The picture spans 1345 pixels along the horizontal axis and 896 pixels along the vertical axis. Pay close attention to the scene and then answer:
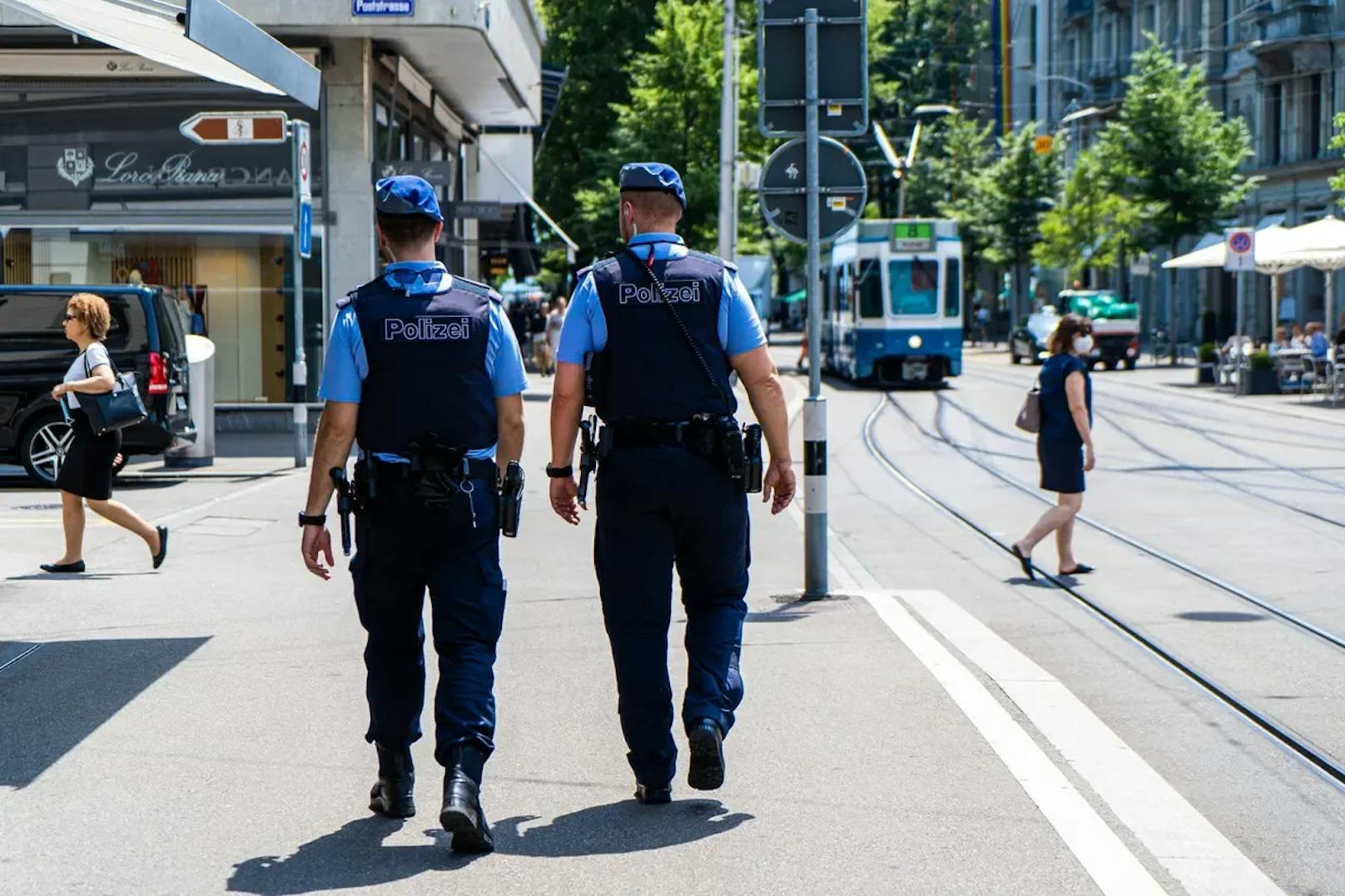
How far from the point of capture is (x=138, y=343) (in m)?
16.5

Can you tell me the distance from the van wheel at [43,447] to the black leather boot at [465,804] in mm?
12271

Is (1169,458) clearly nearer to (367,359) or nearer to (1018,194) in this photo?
(367,359)

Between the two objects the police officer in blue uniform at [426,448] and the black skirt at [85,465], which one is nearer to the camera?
the police officer in blue uniform at [426,448]

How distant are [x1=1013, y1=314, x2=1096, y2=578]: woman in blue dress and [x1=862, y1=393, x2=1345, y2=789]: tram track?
0.21 metres

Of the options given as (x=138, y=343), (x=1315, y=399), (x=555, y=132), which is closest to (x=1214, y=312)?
(x=555, y=132)

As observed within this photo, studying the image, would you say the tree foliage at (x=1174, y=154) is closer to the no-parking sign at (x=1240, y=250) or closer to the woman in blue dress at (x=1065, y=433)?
the no-parking sign at (x=1240, y=250)

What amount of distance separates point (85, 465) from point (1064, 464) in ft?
17.9

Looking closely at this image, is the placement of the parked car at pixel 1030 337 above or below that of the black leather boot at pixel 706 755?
above

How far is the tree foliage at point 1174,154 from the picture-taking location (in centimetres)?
4475

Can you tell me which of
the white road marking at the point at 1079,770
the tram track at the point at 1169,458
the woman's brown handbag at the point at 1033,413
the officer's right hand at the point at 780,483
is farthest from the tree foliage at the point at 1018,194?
the officer's right hand at the point at 780,483

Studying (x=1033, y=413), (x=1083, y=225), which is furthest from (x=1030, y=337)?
(x=1033, y=413)

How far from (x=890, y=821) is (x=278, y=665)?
3378 millimetres

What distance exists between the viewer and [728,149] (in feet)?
108

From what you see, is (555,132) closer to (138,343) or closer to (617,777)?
(138,343)
